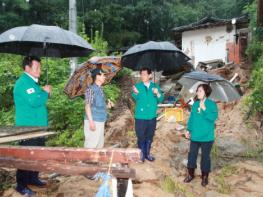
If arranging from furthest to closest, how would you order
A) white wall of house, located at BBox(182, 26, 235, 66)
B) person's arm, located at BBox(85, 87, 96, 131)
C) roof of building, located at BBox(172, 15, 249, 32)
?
white wall of house, located at BBox(182, 26, 235, 66) < roof of building, located at BBox(172, 15, 249, 32) < person's arm, located at BBox(85, 87, 96, 131)

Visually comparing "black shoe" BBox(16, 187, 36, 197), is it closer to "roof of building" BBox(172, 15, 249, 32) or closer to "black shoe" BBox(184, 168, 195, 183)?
"black shoe" BBox(184, 168, 195, 183)

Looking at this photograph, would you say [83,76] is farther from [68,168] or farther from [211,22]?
[211,22]

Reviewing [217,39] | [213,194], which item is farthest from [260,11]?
[217,39]

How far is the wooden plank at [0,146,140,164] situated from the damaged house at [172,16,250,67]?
57.3 feet

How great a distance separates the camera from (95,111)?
523 cm

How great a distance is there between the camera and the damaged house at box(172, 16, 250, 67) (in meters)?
20.2

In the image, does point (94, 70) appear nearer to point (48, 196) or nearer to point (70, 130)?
point (48, 196)

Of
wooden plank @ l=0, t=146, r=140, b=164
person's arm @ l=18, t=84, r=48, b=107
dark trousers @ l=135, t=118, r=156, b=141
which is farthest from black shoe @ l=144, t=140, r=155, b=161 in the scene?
wooden plank @ l=0, t=146, r=140, b=164

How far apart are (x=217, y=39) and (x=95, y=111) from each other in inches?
679

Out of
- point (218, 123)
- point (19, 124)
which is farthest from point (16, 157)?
point (218, 123)

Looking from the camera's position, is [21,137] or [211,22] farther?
[211,22]

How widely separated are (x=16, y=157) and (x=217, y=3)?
119 feet

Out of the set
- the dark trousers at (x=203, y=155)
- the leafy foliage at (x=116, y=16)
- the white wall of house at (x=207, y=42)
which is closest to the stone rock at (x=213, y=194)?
the dark trousers at (x=203, y=155)

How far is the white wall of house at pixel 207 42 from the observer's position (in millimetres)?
20781
